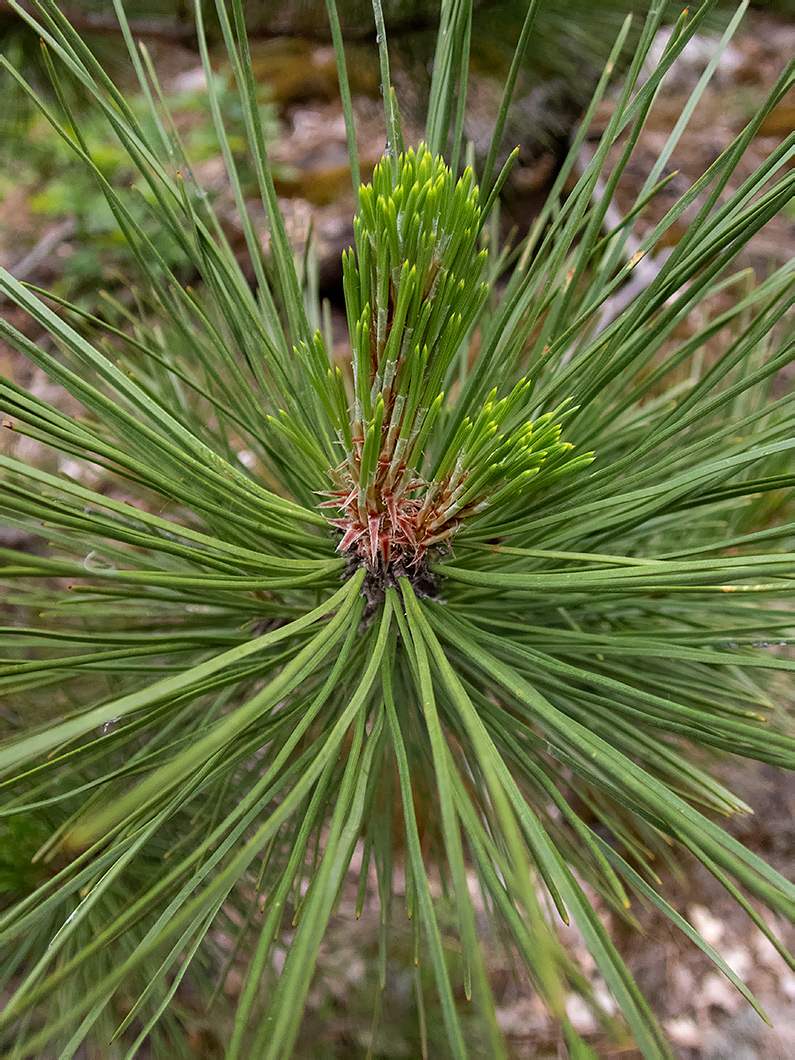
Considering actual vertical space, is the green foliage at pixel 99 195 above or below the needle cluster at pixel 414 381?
A: above

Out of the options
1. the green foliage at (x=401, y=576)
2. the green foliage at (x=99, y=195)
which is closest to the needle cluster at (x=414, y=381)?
the green foliage at (x=401, y=576)

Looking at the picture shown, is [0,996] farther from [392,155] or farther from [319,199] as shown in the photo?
[319,199]

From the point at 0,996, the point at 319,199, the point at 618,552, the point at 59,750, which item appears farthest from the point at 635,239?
the point at 0,996

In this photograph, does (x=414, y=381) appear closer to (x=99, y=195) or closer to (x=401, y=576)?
(x=401, y=576)

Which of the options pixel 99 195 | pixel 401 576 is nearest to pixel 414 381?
pixel 401 576

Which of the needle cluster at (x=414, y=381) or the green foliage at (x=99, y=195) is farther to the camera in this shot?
the green foliage at (x=99, y=195)

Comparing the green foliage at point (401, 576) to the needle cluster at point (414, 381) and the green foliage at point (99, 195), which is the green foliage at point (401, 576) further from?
the green foliage at point (99, 195)

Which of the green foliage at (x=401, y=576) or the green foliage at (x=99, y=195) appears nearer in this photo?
the green foliage at (x=401, y=576)

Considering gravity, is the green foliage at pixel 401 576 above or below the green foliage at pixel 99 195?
below

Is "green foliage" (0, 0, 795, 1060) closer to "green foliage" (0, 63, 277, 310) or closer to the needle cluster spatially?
the needle cluster
